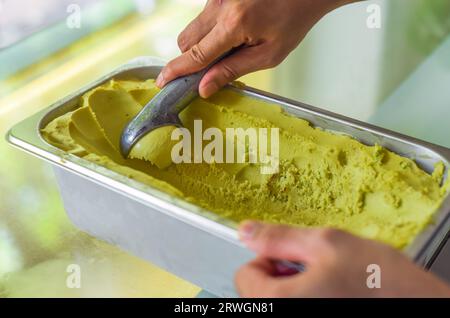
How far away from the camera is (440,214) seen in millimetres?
756

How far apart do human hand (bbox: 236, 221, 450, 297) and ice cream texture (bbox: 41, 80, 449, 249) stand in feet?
0.56

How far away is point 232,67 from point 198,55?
0.06m

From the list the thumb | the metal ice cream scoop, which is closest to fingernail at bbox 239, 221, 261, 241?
the thumb

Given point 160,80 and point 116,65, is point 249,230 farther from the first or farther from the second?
point 116,65

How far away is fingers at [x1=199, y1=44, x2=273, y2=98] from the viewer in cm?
98

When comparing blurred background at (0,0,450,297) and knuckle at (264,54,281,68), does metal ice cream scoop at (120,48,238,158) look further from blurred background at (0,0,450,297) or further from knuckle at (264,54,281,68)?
blurred background at (0,0,450,297)

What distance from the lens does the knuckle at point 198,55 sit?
97 cm

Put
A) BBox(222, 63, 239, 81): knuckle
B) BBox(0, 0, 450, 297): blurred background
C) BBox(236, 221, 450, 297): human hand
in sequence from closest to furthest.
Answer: BBox(236, 221, 450, 297): human hand < BBox(0, 0, 450, 297): blurred background < BBox(222, 63, 239, 81): knuckle

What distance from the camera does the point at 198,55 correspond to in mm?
973

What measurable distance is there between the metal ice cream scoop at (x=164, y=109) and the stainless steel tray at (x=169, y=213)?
106mm

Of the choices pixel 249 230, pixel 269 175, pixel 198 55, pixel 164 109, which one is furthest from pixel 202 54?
pixel 249 230

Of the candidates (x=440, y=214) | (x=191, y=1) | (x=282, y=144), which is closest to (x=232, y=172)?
(x=282, y=144)

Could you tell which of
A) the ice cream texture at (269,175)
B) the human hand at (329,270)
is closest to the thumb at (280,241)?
the human hand at (329,270)

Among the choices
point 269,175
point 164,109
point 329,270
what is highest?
point 164,109
